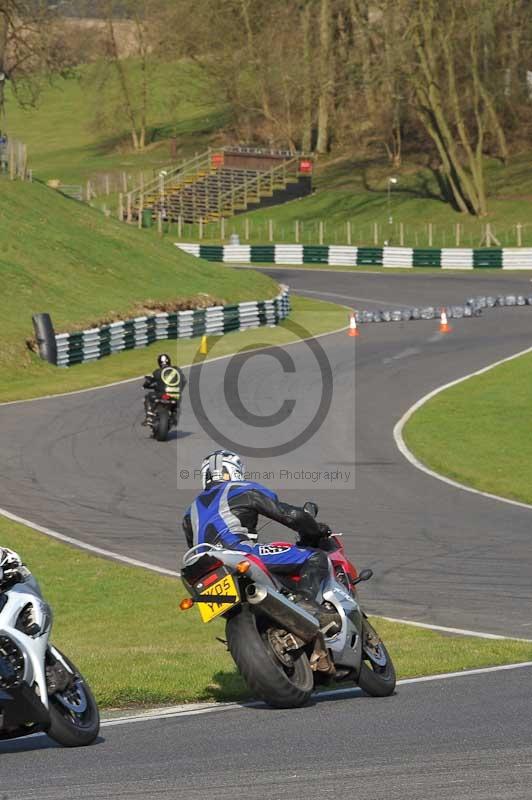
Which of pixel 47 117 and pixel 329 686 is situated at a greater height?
pixel 47 117

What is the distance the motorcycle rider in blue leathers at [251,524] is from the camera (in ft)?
29.2

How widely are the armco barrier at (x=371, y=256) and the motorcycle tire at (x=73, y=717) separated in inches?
2112

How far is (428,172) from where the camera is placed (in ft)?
261

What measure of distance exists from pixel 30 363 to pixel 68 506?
A: 15088 mm

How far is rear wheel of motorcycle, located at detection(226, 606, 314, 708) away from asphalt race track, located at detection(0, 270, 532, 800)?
13 cm

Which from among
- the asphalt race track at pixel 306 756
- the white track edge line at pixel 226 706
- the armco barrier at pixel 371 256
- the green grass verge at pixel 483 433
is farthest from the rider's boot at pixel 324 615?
the armco barrier at pixel 371 256

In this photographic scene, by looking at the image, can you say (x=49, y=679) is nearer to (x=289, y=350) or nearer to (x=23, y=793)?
(x=23, y=793)

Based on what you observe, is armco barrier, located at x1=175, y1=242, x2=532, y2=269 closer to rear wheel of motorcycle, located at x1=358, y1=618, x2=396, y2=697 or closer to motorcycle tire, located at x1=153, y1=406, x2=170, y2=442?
motorcycle tire, located at x1=153, y1=406, x2=170, y2=442

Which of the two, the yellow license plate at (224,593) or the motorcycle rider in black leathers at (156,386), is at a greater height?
the yellow license plate at (224,593)

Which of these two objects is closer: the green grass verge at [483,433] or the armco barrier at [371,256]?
the green grass verge at [483,433]

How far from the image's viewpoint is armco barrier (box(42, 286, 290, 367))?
35188mm

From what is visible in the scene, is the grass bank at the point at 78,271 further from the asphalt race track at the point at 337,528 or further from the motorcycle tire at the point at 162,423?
the motorcycle tire at the point at 162,423

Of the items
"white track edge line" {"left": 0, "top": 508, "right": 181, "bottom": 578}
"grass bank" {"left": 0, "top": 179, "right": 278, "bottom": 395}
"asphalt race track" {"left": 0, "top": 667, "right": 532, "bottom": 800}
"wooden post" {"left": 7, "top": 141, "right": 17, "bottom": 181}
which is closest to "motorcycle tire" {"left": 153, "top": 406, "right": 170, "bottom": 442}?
"white track edge line" {"left": 0, "top": 508, "right": 181, "bottom": 578}

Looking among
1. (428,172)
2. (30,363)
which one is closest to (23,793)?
(30,363)
